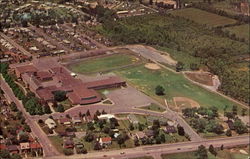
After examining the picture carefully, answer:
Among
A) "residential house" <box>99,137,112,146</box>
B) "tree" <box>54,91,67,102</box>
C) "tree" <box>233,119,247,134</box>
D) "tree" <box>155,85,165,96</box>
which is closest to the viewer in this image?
"residential house" <box>99,137,112,146</box>

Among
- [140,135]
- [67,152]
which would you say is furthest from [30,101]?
[140,135]

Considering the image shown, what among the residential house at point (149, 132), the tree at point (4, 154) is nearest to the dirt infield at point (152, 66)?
the residential house at point (149, 132)

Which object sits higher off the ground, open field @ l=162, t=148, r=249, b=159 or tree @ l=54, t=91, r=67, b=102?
tree @ l=54, t=91, r=67, b=102

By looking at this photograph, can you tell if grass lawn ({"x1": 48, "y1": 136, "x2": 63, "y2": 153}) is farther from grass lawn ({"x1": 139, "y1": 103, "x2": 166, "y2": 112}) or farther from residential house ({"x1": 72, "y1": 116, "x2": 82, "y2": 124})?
grass lawn ({"x1": 139, "y1": 103, "x2": 166, "y2": 112})

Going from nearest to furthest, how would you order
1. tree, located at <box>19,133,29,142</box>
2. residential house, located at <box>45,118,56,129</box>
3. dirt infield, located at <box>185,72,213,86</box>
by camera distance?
tree, located at <box>19,133,29,142</box> → residential house, located at <box>45,118,56,129</box> → dirt infield, located at <box>185,72,213,86</box>

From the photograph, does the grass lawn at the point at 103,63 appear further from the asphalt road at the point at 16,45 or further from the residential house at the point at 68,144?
the residential house at the point at 68,144

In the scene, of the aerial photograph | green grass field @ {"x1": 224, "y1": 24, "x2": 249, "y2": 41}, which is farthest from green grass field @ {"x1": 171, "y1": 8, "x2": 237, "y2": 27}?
green grass field @ {"x1": 224, "y1": 24, "x2": 249, "y2": 41}

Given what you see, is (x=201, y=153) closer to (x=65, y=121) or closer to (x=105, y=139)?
(x=105, y=139)
